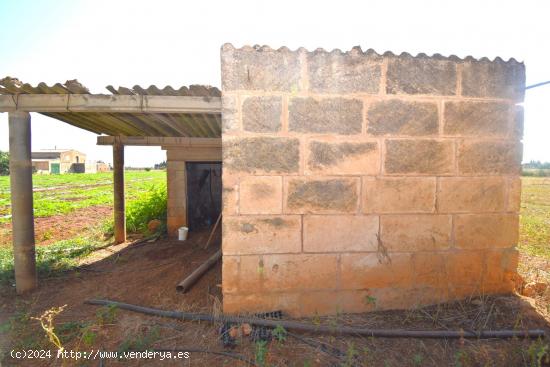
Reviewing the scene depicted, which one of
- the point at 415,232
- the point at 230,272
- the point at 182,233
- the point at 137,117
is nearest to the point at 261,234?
the point at 230,272

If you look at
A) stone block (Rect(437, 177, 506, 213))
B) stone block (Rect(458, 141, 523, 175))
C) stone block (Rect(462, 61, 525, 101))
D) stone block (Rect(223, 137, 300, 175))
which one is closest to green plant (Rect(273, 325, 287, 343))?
stone block (Rect(223, 137, 300, 175))

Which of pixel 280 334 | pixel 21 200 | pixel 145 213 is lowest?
pixel 280 334

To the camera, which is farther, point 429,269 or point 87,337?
point 429,269

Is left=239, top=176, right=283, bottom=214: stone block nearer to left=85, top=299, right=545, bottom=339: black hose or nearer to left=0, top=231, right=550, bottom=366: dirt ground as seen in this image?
left=85, top=299, right=545, bottom=339: black hose

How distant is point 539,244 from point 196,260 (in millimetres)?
6702

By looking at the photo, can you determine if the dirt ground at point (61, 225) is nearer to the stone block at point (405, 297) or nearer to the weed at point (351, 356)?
the weed at point (351, 356)

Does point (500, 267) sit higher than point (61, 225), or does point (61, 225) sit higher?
point (500, 267)

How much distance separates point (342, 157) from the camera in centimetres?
283

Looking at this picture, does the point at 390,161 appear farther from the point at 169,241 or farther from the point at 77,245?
the point at 77,245

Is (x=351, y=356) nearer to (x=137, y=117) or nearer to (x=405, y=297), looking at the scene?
(x=405, y=297)

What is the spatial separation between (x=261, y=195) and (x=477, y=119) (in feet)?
7.89

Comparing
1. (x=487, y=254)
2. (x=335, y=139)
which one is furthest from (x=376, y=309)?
(x=335, y=139)

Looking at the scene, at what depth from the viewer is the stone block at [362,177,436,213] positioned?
287 cm

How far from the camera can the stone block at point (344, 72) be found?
9.09ft
